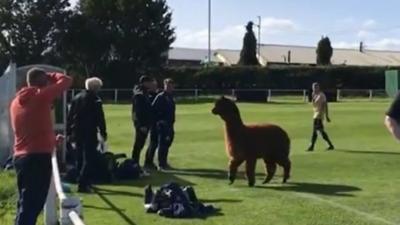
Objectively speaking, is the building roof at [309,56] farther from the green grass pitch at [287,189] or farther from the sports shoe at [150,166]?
the sports shoe at [150,166]

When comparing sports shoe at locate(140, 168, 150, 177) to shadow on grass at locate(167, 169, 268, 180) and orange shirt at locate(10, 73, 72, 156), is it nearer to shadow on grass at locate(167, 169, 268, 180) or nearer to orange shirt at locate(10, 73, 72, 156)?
shadow on grass at locate(167, 169, 268, 180)

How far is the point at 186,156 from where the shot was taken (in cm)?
2005

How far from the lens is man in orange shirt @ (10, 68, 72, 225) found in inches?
321

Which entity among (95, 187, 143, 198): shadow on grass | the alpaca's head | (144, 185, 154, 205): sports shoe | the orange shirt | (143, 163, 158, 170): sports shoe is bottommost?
(143, 163, 158, 170): sports shoe

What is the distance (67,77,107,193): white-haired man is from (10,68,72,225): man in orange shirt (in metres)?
4.95

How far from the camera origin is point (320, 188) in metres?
13.7

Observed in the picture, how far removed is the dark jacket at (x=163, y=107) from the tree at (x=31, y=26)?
51.5 m

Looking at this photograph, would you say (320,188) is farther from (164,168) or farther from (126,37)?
(126,37)

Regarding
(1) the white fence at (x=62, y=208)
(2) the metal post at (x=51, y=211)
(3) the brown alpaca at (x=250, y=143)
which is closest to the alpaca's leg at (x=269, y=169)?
(3) the brown alpaca at (x=250, y=143)

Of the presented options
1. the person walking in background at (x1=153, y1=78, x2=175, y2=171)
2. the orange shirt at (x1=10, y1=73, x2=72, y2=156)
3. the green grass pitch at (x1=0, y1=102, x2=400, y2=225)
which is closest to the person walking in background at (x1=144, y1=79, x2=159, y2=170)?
the person walking in background at (x1=153, y1=78, x2=175, y2=171)

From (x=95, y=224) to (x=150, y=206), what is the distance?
115cm

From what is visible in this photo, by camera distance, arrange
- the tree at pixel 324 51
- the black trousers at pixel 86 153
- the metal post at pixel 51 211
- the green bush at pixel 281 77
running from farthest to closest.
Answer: the tree at pixel 324 51 → the green bush at pixel 281 77 → the black trousers at pixel 86 153 → the metal post at pixel 51 211

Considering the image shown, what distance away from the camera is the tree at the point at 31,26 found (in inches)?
2657

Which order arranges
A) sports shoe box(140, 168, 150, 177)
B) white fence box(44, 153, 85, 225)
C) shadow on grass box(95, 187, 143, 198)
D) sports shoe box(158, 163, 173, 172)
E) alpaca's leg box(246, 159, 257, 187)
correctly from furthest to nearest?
sports shoe box(158, 163, 173, 172) < sports shoe box(140, 168, 150, 177) < alpaca's leg box(246, 159, 257, 187) < shadow on grass box(95, 187, 143, 198) < white fence box(44, 153, 85, 225)
